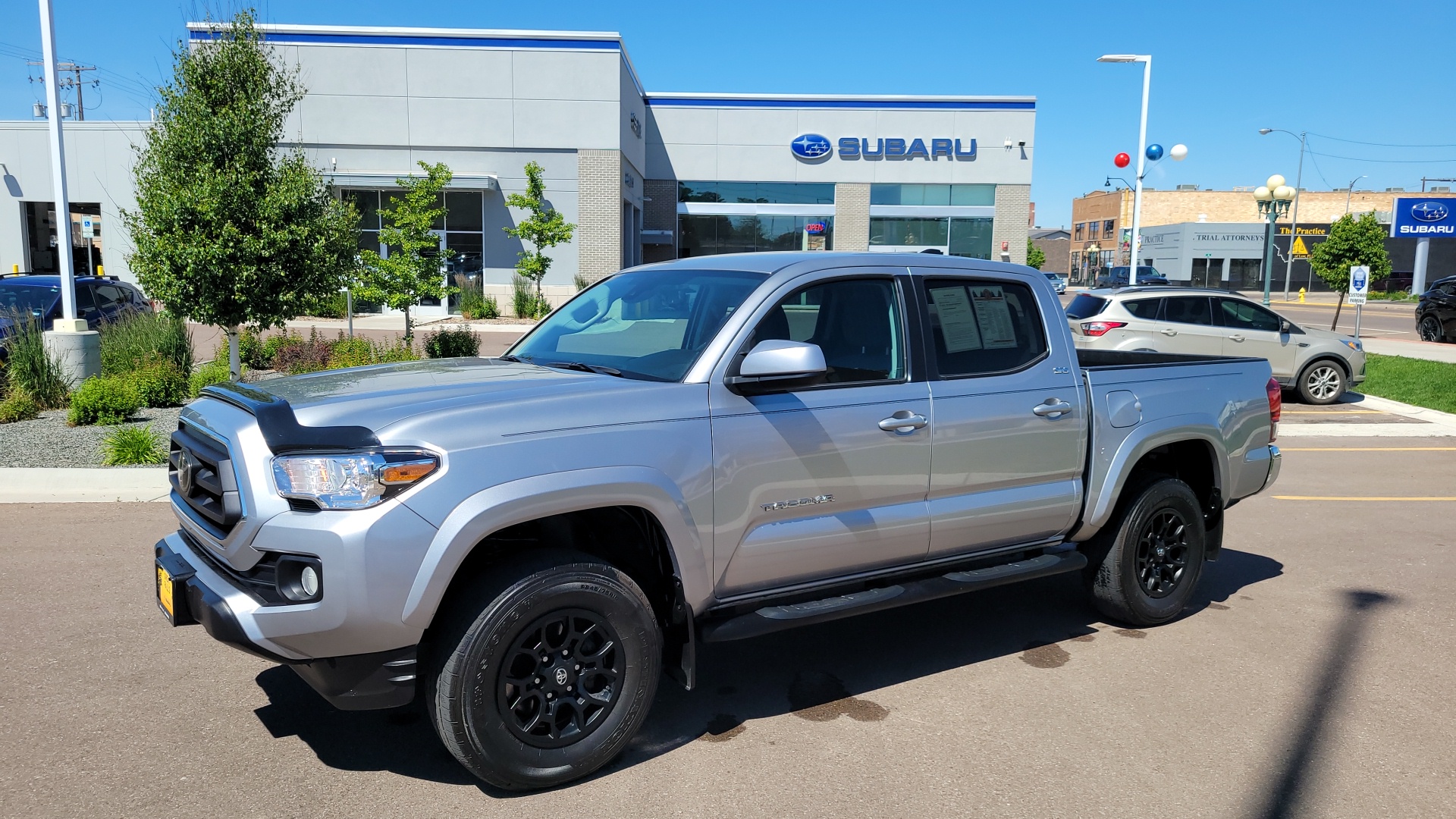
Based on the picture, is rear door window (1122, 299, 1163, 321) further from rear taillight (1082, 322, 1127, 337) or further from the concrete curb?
the concrete curb

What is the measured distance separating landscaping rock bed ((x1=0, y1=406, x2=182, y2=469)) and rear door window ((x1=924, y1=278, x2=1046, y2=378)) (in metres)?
6.41

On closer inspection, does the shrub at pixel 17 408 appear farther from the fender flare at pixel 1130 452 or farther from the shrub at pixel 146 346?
the fender flare at pixel 1130 452

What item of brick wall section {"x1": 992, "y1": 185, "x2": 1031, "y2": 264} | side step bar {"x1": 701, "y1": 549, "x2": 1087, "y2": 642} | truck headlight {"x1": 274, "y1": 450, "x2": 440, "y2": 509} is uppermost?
brick wall section {"x1": 992, "y1": 185, "x2": 1031, "y2": 264}

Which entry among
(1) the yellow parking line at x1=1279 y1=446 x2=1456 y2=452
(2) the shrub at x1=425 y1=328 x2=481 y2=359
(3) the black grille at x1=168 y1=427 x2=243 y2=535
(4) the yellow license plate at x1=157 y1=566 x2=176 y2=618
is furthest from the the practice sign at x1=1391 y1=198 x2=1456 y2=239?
(4) the yellow license plate at x1=157 y1=566 x2=176 y2=618

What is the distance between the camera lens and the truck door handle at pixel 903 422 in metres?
4.25

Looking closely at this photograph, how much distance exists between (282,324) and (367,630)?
33.8 ft

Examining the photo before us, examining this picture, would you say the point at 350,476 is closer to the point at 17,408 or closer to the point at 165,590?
the point at 165,590

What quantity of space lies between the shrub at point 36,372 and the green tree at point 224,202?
1603mm

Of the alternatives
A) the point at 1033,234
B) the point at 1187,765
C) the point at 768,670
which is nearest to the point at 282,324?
the point at 768,670

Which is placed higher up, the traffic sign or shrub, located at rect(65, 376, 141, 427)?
the traffic sign

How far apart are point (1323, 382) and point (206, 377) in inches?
616

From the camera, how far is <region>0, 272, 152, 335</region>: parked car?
13688mm

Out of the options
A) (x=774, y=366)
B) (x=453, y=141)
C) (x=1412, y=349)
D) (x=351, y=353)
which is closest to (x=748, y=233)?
(x=453, y=141)

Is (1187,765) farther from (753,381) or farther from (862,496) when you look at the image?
(753,381)
